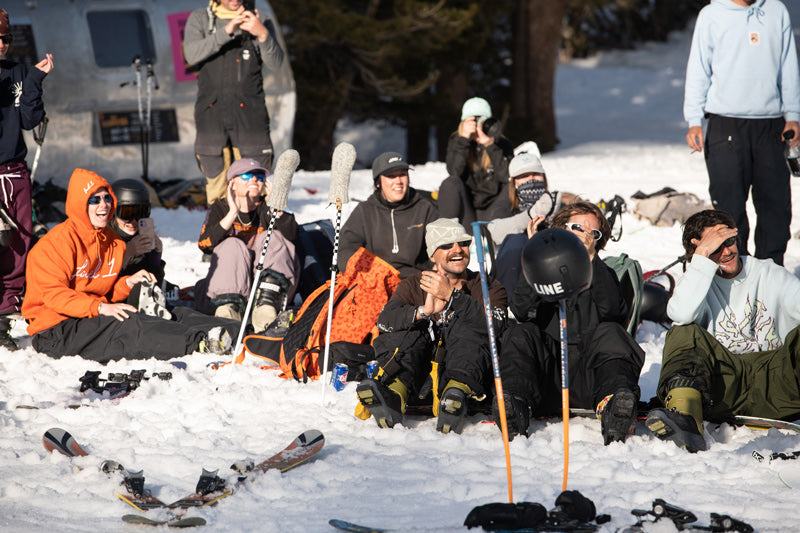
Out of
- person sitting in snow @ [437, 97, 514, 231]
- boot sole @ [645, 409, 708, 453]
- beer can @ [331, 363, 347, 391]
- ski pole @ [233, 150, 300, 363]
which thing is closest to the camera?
boot sole @ [645, 409, 708, 453]

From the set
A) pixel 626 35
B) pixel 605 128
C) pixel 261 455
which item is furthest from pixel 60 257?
pixel 626 35

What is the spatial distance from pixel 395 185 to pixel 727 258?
237 centimetres

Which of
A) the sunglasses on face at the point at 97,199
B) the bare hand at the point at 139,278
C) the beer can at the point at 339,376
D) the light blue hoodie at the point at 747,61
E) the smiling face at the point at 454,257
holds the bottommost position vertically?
the beer can at the point at 339,376

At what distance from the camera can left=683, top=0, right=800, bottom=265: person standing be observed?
6199 mm

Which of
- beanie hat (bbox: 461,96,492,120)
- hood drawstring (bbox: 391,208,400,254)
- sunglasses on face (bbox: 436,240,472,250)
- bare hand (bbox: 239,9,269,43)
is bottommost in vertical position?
hood drawstring (bbox: 391,208,400,254)

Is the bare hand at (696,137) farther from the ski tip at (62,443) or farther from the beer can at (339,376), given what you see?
the ski tip at (62,443)

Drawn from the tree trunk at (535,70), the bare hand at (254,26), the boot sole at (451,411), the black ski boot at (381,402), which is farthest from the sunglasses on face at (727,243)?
the tree trunk at (535,70)

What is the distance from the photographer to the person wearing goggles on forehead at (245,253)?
6.27m

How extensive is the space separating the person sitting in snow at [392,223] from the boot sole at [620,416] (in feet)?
7.54

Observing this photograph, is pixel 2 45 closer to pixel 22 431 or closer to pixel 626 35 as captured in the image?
pixel 22 431

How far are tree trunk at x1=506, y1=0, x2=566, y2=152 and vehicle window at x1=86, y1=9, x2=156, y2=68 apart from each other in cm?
855

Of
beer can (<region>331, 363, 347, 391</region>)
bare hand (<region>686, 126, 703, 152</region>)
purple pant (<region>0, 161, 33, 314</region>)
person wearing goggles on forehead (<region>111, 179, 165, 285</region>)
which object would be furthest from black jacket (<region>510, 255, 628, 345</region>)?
purple pant (<region>0, 161, 33, 314</region>)

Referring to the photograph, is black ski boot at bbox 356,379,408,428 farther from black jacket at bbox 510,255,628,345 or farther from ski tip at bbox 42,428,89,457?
ski tip at bbox 42,428,89,457

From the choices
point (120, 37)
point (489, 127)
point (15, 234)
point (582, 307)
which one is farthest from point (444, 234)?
point (120, 37)
